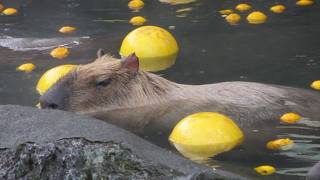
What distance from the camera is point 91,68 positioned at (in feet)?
26.9

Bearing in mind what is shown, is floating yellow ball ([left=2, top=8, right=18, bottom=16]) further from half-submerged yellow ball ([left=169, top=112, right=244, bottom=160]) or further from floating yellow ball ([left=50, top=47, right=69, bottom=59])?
half-submerged yellow ball ([left=169, top=112, right=244, bottom=160])

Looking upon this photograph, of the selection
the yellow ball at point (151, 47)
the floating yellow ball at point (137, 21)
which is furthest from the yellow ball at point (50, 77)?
the floating yellow ball at point (137, 21)

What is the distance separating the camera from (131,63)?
8156 mm

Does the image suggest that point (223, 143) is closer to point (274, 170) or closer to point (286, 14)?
point (274, 170)

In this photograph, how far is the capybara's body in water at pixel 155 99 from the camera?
25.7ft

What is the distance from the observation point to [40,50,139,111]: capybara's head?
316 inches

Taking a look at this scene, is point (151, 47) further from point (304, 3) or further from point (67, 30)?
point (304, 3)

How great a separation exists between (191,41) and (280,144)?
11.5ft

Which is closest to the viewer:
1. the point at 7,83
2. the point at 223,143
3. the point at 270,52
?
the point at 223,143

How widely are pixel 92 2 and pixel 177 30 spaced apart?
219 cm

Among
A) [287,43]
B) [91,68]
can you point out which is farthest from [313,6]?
[91,68]

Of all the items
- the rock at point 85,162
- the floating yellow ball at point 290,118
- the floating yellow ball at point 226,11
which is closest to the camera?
the rock at point 85,162

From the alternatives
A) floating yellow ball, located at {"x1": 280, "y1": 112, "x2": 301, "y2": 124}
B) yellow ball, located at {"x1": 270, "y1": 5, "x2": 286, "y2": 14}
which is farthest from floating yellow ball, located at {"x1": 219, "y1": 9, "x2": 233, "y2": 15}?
floating yellow ball, located at {"x1": 280, "y1": 112, "x2": 301, "y2": 124}

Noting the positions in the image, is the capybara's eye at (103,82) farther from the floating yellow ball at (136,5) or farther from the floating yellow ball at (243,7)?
the floating yellow ball at (136,5)
